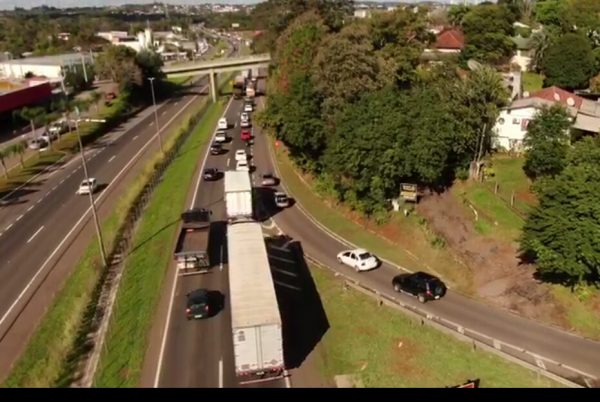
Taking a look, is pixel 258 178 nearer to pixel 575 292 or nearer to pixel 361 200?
pixel 361 200

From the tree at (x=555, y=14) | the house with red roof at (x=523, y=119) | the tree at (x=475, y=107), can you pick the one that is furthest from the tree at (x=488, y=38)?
the tree at (x=475, y=107)

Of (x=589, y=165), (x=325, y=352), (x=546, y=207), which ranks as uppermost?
(x=589, y=165)

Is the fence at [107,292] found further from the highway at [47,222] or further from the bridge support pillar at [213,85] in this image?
the bridge support pillar at [213,85]

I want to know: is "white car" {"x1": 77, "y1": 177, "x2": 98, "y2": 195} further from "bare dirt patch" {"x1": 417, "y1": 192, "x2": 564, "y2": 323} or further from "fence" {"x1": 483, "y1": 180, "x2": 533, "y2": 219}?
"fence" {"x1": 483, "y1": 180, "x2": 533, "y2": 219}

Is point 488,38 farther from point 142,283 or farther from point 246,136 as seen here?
point 142,283

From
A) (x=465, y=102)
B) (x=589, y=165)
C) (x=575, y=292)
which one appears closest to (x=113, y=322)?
(x=575, y=292)

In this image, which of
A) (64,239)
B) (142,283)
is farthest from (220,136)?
(142,283)
